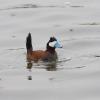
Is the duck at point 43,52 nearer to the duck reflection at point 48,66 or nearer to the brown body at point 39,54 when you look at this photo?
the brown body at point 39,54

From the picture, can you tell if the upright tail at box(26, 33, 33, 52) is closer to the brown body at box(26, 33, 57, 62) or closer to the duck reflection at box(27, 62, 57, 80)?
the brown body at box(26, 33, 57, 62)

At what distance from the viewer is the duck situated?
525 inches

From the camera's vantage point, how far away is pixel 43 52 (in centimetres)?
1353

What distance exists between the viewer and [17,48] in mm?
14383

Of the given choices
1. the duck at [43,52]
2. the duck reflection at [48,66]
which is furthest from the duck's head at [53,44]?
the duck reflection at [48,66]

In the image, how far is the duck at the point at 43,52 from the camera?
525 inches

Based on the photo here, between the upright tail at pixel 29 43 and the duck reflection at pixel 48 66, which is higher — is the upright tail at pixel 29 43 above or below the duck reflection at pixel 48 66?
above

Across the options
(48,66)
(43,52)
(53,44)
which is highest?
(53,44)

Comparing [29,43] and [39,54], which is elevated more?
[29,43]

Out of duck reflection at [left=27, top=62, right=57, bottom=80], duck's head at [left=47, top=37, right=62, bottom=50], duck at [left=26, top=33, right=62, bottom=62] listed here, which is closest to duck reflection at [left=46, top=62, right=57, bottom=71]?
duck reflection at [left=27, top=62, right=57, bottom=80]

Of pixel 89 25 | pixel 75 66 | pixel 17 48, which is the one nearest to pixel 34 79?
pixel 75 66

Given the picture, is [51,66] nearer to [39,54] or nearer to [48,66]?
[48,66]

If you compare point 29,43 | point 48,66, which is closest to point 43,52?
point 29,43

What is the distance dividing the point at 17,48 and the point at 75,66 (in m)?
2.24
